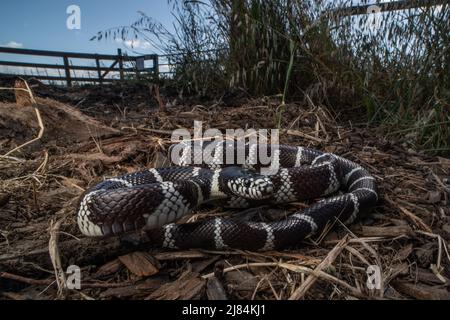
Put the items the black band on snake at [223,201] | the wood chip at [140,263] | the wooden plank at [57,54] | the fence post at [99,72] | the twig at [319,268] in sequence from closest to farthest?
the twig at [319,268] < the wood chip at [140,263] < the black band on snake at [223,201] < the fence post at [99,72] < the wooden plank at [57,54]

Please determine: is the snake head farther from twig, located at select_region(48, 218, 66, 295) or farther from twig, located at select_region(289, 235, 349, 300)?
twig, located at select_region(48, 218, 66, 295)

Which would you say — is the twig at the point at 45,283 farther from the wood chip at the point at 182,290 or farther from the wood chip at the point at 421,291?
the wood chip at the point at 421,291

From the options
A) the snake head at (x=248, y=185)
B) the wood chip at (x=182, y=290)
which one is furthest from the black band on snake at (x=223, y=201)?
the wood chip at (x=182, y=290)

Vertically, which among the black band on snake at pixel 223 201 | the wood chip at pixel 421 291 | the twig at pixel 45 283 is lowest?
the wood chip at pixel 421 291

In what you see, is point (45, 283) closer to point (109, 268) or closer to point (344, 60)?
point (109, 268)

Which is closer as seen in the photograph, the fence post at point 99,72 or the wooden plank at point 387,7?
the wooden plank at point 387,7

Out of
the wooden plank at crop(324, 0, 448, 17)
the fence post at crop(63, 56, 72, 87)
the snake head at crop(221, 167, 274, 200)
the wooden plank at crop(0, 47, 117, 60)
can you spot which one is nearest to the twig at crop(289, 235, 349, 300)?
the snake head at crop(221, 167, 274, 200)

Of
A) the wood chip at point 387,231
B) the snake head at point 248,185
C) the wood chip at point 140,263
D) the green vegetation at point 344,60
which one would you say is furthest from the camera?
the green vegetation at point 344,60
